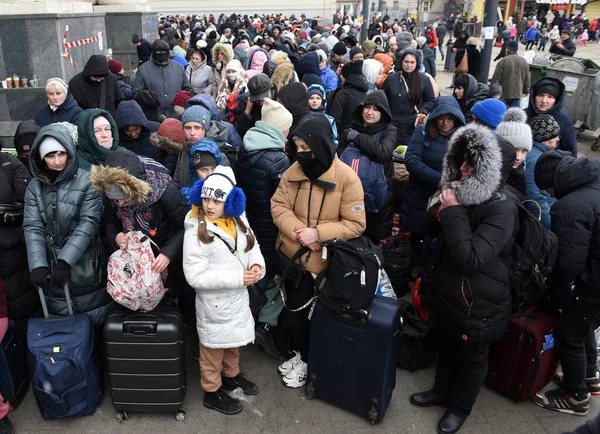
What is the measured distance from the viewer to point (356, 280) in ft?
11.1

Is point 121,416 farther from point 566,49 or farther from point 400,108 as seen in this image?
point 566,49

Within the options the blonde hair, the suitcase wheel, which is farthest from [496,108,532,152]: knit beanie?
the suitcase wheel

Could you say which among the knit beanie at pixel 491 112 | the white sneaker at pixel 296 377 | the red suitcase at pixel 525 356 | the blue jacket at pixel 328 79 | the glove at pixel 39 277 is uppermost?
the knit beanie at pixel 491 112

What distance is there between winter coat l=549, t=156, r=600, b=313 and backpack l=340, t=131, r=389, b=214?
61.0 inches

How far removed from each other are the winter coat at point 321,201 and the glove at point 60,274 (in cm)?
147

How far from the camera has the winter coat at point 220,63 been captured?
306 inches

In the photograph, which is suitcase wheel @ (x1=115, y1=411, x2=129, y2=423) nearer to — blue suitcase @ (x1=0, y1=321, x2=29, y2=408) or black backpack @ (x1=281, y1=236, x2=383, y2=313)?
blue suitcase @ (x1=0, y1=321, x2=29, y2=408)

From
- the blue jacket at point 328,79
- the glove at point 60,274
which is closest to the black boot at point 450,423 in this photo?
the glove at point 60,274

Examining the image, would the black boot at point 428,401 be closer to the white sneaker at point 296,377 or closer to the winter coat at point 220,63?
the white sneaker at point 296,377

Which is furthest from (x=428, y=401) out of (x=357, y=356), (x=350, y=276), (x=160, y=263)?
(x=160, y=263)

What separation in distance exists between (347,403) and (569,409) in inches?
63.5

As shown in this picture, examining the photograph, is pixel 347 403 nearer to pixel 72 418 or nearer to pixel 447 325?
pixel 447 325

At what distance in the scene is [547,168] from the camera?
3.67m

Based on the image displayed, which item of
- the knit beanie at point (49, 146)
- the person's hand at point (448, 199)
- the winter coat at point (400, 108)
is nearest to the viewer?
the person's hand at point (448, 199)
